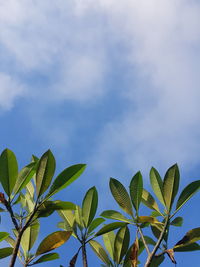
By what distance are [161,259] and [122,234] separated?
441 mm

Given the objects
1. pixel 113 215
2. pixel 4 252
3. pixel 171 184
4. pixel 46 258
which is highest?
pixel 171 184

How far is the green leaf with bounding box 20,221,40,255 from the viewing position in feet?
10.8

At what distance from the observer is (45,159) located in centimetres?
291

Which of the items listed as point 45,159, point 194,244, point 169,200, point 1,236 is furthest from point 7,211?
point 194,244

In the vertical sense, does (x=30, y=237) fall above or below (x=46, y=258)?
above

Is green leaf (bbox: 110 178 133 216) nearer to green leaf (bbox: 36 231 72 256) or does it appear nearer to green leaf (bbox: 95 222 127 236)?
green leaf (bbox: 95 222 127 236)

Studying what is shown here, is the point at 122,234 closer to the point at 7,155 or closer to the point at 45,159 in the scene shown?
the point at 45,159

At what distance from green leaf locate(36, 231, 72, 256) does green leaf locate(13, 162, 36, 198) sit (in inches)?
17.3

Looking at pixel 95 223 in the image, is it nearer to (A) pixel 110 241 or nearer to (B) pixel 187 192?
(A) pixel 110 241

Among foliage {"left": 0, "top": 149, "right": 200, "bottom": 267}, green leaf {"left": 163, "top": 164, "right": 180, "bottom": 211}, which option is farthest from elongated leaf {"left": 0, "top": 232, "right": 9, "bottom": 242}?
green leaf {"left": 163, "top": 164, "right": 180, "bottom": 211}

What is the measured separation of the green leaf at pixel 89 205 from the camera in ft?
11.0

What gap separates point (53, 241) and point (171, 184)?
3.39 feet

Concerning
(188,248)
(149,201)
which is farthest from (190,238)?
(149,201)

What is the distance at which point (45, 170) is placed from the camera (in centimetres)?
293
